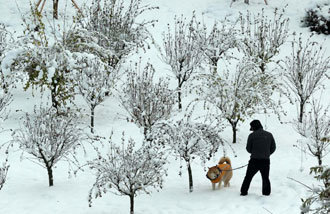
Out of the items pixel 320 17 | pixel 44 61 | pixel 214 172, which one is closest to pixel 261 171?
pixel 214 172

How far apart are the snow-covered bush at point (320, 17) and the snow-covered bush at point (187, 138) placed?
11.9 meters

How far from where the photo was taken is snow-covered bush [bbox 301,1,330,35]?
62.0 ft

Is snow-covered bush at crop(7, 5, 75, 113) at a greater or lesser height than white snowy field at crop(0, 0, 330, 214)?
greater

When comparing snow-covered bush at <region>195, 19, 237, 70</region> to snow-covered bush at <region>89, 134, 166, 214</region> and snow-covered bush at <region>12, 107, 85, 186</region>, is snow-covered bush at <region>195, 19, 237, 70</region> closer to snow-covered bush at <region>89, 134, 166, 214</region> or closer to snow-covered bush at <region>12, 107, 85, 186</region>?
snow-covered bush at <region>12, 107, 85, 186</region>

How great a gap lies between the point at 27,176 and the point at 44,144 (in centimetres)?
134

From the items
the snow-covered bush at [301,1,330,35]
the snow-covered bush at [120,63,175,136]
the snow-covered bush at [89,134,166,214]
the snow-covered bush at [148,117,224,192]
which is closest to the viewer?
the snow-covered bush at [89,134,166,214]

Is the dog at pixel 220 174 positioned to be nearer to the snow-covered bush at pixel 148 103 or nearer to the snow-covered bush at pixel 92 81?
the snow-covered bush at pixel 148 103

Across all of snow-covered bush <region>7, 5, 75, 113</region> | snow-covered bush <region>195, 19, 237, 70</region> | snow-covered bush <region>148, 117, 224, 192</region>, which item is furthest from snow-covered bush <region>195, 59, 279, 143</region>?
snow-covered bush <region>7, 5, 75, 113</region>

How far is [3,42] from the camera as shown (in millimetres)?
13445

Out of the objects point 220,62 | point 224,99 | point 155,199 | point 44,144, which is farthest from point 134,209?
point 220,62

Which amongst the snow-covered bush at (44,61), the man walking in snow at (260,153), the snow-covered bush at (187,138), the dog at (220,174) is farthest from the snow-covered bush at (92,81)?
the man walking in snow at (260,153)

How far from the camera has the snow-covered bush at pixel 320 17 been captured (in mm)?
18906

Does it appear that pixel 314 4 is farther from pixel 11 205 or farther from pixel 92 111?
pixel 11 205

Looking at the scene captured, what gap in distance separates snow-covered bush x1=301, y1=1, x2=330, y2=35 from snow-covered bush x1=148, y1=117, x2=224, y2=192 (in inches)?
470
